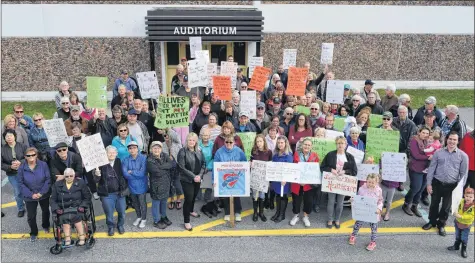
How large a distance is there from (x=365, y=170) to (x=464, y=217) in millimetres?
1604

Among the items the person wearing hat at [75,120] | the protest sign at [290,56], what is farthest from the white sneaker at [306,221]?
the protest sign at [290,56]

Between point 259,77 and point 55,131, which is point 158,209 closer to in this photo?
point 55,131

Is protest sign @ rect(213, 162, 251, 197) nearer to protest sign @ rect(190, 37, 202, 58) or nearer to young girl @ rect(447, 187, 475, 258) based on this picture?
young girl @ rect(447, 187, 475, 258)

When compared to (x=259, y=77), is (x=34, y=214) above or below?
below

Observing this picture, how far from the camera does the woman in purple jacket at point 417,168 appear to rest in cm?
730

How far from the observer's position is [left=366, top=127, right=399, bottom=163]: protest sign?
24.6ft

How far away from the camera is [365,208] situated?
21.5 feet

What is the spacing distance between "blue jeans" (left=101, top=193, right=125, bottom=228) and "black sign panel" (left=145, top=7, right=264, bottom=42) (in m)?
8.58

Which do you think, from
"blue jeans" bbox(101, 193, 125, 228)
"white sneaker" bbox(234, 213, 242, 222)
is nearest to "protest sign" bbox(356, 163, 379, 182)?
"white sneaker" bbox(234, 213, 242, 222)

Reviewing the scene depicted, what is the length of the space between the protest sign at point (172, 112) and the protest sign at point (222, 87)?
1.60 meters

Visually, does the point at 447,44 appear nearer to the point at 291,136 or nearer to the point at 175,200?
the point at 291,136

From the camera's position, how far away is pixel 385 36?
1602 cm

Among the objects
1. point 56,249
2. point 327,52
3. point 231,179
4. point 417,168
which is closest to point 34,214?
point 56,249

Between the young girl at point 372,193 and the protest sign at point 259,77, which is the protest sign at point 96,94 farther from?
the young girl at point 372,193
